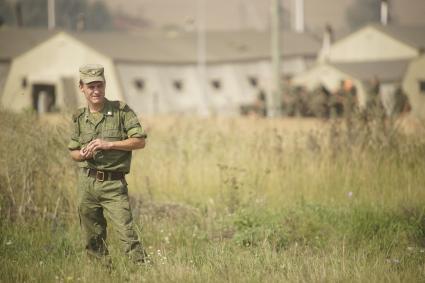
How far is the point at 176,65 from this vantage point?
136 feet

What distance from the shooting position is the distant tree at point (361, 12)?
96438mm

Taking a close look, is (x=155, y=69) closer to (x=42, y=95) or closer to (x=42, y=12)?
(x=42, y=95)

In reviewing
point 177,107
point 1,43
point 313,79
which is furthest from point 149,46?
point 313,79

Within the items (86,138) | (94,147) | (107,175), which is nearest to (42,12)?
(86,138)

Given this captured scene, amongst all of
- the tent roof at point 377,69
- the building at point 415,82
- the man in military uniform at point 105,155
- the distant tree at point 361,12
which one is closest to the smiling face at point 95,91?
the man in military uniform at point 105,155

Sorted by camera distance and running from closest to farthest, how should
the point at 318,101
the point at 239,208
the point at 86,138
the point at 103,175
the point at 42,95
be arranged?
the point at 103,175 < the point at 86,138 < the point at 239,208 < the point at 318,101 < the point at 42,95

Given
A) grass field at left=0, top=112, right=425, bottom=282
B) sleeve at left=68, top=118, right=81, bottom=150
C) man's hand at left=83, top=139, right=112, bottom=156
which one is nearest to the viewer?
man's hand at left=83, top=139, right=112, bottom=156

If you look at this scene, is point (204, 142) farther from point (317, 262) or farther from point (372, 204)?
point (317, 262)

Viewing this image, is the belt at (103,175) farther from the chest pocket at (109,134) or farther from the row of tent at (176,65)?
the row of tent at (176,65)

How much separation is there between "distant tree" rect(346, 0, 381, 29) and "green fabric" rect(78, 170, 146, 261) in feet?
308

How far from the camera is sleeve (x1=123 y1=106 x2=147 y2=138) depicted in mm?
5652

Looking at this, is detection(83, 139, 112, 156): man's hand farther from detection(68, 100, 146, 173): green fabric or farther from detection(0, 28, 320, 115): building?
detection(0, 28, 320, 115): building

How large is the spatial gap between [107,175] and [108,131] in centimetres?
36

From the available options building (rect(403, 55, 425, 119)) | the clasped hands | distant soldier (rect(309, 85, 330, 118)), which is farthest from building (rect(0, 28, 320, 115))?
the clasped hands
